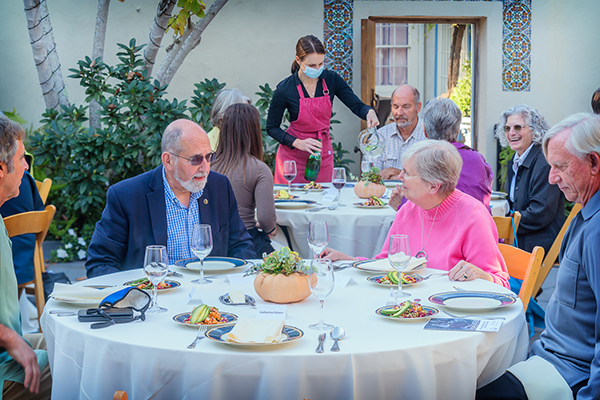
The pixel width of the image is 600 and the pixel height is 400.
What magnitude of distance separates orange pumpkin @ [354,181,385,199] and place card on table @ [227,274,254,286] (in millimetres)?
2047

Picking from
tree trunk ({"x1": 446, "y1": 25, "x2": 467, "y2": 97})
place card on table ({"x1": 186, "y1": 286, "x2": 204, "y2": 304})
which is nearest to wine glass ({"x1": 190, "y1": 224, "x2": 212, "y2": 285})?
place card on table ({"x1": 186, "y1": 286, "x2": 204, "y2": 304})

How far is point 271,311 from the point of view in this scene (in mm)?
1786

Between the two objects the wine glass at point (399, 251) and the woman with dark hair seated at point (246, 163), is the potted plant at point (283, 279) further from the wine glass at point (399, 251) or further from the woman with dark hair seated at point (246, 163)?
the woman with dark hair seated at point (246, 163)

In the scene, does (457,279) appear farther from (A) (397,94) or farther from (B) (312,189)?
(A) (397,94)

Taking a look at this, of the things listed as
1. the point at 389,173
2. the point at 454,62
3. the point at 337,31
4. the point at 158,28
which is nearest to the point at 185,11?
the point at 158,28

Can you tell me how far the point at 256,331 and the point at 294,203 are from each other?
2.45 metres

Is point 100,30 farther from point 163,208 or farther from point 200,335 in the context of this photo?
point 200,335

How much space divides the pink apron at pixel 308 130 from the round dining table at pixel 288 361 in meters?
3.55

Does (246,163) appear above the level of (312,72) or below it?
below

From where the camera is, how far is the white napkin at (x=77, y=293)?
1866 millimetres

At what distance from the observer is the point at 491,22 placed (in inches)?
326

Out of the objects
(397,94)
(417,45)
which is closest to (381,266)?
(397,94)

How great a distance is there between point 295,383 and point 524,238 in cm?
313

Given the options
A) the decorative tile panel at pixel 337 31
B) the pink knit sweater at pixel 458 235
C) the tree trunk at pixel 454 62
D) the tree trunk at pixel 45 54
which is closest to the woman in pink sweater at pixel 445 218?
the pink knit sweater at pixel 458 235
